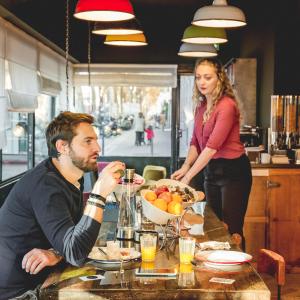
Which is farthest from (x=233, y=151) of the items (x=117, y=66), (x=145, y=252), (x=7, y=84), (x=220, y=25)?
(x=117, y=66)

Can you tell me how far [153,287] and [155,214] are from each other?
759mm

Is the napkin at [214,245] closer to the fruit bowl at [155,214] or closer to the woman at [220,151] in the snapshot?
the fruit bowl at [155,214]

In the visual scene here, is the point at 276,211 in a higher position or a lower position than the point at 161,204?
lower

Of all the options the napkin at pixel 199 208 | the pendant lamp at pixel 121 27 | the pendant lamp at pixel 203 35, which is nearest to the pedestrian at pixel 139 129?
the pendant lamp at pixel 203 35

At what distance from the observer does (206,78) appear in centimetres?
446

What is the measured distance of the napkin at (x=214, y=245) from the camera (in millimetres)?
2879

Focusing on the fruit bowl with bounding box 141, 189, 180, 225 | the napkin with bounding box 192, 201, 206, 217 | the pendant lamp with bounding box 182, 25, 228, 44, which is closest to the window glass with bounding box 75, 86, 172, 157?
the pendant lamp with bounding box 182, 25, 228, 44

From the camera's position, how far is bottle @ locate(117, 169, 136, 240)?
3084mm

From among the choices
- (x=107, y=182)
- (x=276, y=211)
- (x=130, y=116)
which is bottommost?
(x=276, y=211)

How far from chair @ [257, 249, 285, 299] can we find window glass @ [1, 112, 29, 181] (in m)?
4.16

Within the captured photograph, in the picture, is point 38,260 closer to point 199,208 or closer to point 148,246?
point 148,246

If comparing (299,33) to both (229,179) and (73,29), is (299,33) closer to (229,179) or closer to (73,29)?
(229,179)

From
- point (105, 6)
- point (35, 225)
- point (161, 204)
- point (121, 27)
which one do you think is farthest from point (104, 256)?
point (121, 27)

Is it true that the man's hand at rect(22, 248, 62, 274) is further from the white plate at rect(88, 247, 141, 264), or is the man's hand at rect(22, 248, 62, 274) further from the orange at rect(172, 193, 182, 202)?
the orange at rect(172, 193, 182, 202)
